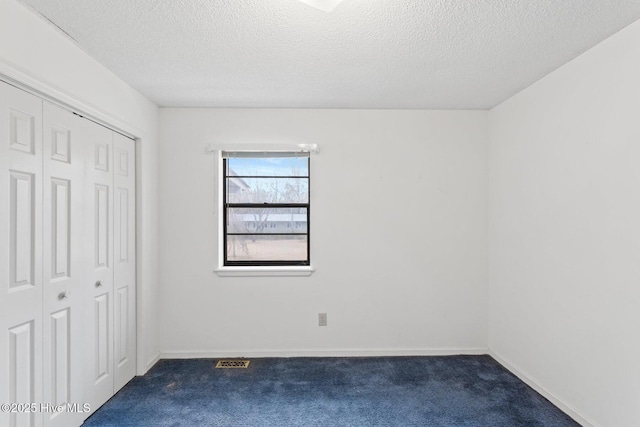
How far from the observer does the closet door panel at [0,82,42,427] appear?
1585mm

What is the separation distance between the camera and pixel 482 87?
268cm

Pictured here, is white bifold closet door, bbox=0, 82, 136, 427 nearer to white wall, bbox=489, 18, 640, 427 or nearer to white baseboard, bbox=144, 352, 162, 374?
white baseboard, bbox=144, 352, 162, 374

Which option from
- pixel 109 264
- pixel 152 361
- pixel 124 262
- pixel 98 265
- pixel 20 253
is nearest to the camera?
pixel 20 253

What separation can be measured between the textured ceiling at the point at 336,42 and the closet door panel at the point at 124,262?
2.03 ft

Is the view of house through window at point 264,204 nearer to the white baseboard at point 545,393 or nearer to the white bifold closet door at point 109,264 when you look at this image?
the white bifold closet door at point 109,264

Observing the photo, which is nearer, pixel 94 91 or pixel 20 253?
pixel 20 253

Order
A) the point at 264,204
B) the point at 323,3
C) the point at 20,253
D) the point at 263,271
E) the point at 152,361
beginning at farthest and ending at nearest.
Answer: the point at 264,204
the point at 263,271
the point at 152,361
the point at 20,253
the point at 323,3

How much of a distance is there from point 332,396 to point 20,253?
7.06 ft

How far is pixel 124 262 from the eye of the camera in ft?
8.66

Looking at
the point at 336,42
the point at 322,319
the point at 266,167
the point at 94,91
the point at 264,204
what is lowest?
the point at 322,319

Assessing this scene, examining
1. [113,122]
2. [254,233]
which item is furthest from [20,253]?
[254,233]

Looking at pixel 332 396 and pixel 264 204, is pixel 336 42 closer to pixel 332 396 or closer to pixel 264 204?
pixel 264 204

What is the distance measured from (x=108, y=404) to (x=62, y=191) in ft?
5.09

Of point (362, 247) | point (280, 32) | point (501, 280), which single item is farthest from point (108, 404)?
point (501, 280)
